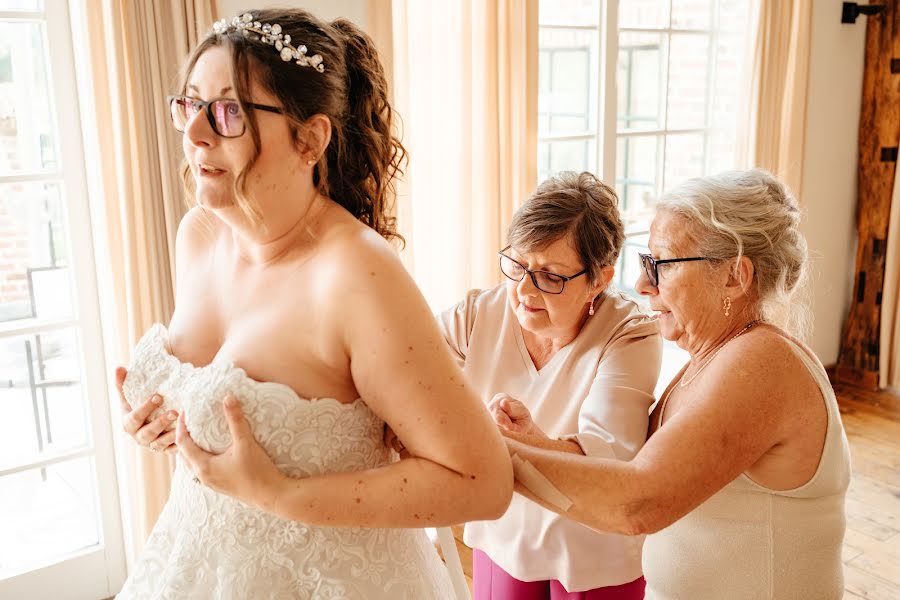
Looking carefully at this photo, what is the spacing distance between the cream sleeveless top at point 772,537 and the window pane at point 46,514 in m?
2.23

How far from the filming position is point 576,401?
1840mm

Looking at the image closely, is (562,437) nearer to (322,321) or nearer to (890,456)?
(322,321)

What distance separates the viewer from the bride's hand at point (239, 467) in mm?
1200

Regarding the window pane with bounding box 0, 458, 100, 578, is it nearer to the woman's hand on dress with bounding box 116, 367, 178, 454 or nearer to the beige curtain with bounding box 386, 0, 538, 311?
the beige curtain with bounding box 386, 0, 538, 311

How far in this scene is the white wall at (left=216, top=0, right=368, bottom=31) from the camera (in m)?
2.75

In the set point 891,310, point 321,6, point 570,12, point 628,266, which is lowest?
point 891,310

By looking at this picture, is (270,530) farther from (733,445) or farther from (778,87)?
(778,87)

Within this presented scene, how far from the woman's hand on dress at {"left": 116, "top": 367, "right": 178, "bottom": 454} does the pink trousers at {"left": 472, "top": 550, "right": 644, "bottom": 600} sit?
0.92m

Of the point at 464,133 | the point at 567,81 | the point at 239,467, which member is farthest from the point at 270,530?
the point at 567,81

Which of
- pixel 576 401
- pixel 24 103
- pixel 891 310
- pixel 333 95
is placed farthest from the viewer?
pixel 891 310

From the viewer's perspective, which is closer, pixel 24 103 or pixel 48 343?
pixel 24 103

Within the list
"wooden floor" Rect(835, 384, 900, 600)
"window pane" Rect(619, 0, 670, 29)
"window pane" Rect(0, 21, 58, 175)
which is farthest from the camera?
"window pane" Rect(619, 0, 670, 29)

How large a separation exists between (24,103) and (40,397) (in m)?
0.98

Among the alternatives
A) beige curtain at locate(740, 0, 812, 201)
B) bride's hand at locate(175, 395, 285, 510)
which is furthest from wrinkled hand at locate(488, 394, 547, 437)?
beige curtain at locate(740, 0, 812, 201)
